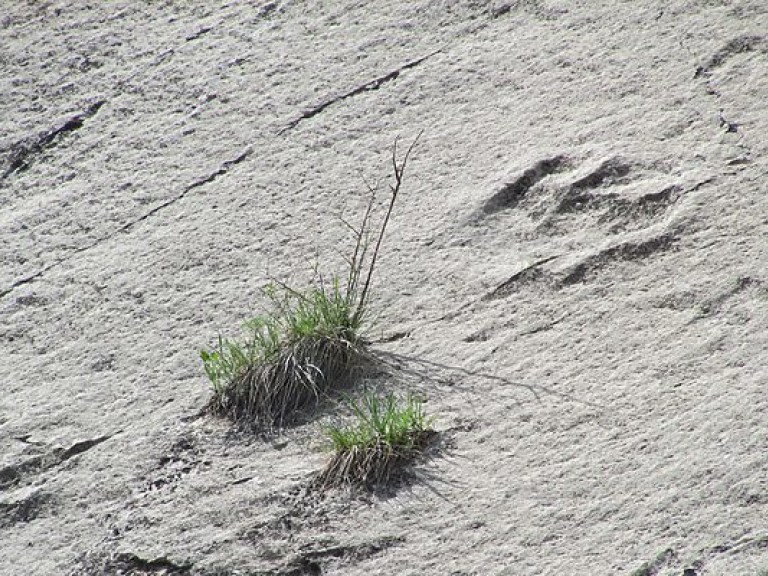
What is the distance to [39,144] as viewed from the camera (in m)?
4.94

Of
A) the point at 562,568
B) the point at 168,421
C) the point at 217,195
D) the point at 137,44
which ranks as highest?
the point at 137,44

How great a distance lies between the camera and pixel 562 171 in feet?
13.3

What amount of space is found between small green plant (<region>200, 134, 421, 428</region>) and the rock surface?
4.3 inches

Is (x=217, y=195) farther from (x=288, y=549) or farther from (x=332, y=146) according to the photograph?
(x=288, y=549)

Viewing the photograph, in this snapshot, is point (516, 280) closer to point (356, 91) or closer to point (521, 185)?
point (521, 185)

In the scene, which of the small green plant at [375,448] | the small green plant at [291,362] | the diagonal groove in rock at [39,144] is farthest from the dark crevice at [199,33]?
the small green plant at [375,448]

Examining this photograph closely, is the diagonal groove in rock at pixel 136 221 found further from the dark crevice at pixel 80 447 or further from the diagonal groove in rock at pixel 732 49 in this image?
the diagonal groove in rock at pixel 732 49

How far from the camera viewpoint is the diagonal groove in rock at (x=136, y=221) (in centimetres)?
431

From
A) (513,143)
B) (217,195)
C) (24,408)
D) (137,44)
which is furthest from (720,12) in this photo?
(24,408)

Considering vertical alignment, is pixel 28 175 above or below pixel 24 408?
above

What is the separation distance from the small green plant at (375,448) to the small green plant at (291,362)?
0.30m

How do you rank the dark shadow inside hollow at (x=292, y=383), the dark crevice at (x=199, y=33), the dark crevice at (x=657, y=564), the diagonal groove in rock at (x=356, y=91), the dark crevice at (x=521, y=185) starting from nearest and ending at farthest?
the dark crevice at (x=657, y=564)
the dark shadow inside hollow at (x=292, y=383)
the dark crevice at (x=521, y=185)
the diagonal groove in rock at (x=356, y=91)
the dark crevice at (x=199, y=33)

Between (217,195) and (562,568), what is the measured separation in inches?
89.5

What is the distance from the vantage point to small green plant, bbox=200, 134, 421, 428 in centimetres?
347
